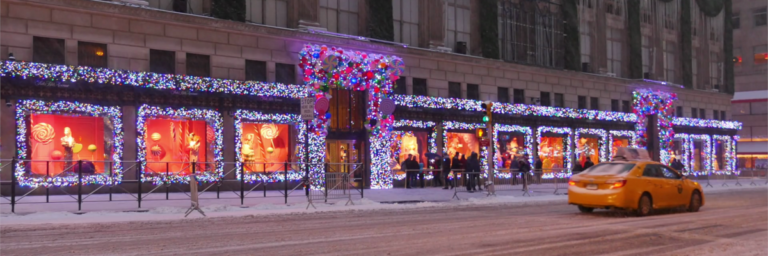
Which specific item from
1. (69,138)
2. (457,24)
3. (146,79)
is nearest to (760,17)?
(457,24)

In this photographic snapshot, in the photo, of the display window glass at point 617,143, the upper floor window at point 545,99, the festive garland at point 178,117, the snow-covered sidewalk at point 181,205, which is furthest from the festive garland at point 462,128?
the display window glass at point 617,143

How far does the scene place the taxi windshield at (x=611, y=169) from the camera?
18.2m

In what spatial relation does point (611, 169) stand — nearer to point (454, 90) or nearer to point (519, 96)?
point (454, 90)

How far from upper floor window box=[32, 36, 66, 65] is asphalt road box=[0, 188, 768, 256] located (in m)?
11.9

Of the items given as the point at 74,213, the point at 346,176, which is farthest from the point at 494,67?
the point at 74,213

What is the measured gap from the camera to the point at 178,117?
2833 centimetres

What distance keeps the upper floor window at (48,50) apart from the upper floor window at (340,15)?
11615 mm

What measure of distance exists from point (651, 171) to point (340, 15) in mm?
18874

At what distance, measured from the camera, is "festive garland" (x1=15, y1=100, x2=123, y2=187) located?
21.1 m

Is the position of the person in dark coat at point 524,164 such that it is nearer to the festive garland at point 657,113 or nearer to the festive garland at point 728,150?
the festive garland at point 657,113

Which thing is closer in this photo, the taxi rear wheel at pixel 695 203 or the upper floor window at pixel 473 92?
the taxi rear wheel at pixel 695 203

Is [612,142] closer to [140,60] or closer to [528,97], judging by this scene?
[528,97]

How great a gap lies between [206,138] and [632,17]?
3272 cm

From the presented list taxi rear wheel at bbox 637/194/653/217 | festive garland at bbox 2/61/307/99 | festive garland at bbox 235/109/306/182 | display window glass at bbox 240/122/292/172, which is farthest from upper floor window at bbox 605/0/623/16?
taxi rear wheel at bbox 637/194/653/217
